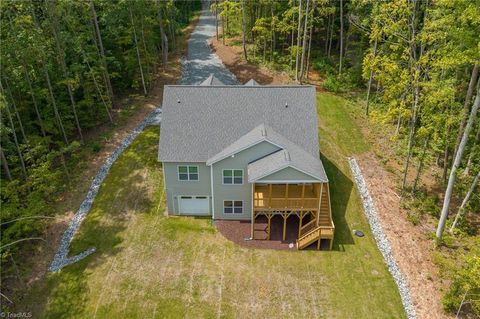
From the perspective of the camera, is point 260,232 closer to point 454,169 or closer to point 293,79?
point 454,169

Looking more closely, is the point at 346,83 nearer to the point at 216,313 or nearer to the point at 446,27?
the point at 446,27

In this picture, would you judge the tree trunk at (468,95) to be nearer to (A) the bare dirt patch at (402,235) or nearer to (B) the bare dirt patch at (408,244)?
(A) the bare dirt patch at (402,235)

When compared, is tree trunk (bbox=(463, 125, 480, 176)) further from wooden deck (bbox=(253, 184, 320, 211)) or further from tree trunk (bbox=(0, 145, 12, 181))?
tree trunk (bbox=(0, 145, 12, 181))

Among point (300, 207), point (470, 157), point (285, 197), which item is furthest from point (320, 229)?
point (470, 157)

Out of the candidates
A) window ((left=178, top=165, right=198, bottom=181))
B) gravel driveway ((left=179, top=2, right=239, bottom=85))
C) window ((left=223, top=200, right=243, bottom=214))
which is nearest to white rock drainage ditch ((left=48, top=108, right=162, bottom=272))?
window ((left=178, top=165, right=198, bottom=181))

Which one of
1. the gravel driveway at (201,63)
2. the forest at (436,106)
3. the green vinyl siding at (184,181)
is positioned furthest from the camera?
the gravel driveway at (201,63)

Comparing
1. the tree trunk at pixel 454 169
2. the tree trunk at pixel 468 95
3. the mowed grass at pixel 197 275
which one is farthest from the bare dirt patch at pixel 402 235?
the tree trunk at pixel 468 95

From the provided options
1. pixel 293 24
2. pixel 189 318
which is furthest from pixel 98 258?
pixel 293 24
